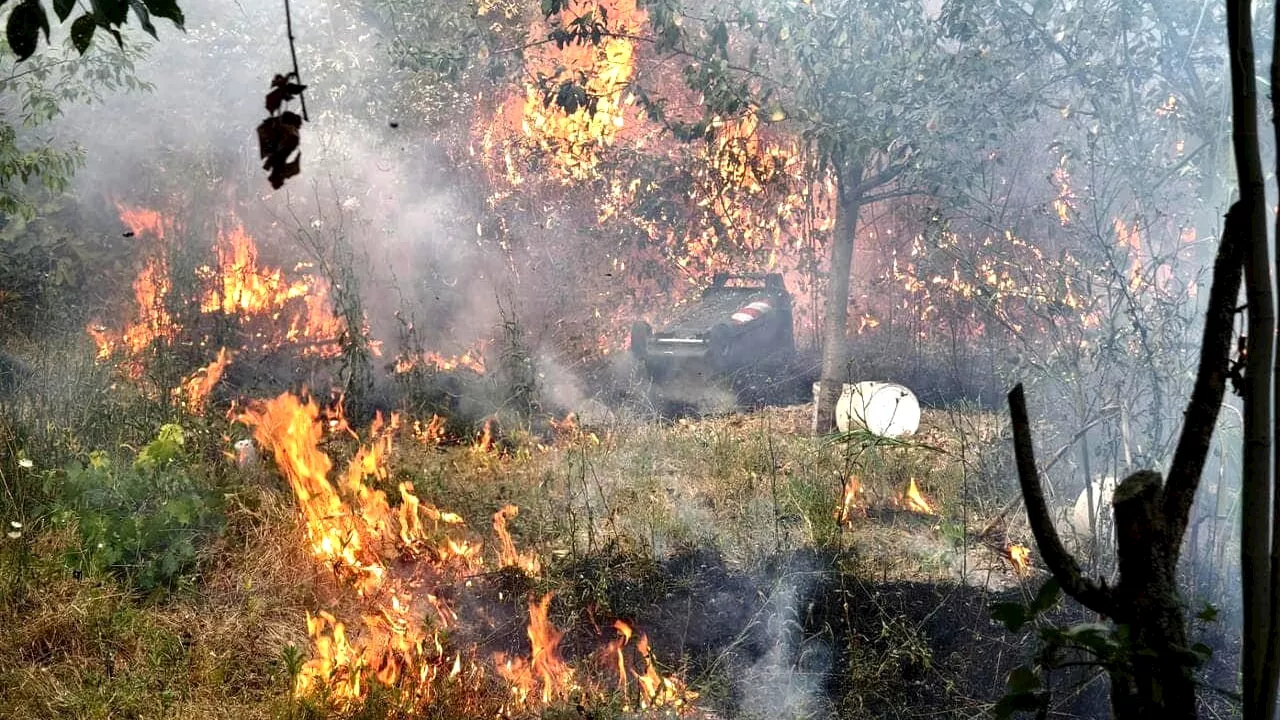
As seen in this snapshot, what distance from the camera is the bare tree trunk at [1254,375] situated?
0.90 m

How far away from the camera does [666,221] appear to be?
836cm

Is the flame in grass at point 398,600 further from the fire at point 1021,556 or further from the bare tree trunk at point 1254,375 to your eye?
the bare tree trunk at point 1254,375

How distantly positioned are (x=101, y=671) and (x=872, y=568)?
3507 millimetres

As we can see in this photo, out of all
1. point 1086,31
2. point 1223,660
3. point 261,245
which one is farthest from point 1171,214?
point 261,245

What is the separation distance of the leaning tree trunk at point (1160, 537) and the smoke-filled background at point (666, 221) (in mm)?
2858

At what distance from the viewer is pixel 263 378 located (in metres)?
7.60

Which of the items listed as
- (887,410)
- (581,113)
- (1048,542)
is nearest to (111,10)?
(1048,542)

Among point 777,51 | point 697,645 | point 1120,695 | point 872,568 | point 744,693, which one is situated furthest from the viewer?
point 777,51

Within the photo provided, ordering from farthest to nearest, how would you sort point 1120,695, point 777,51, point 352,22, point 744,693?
point 352,22, point 777,51, point 744,693, point 1120,695

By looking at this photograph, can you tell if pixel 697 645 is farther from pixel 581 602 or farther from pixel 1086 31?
pixel 1086 31

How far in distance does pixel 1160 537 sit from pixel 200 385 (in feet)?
24.1

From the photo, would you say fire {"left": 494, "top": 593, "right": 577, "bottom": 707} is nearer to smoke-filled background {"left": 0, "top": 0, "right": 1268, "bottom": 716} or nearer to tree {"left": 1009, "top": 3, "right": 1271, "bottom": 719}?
smoke-filled background {"left": 0, "top": 0, "right": 1268, "bottom": 716}

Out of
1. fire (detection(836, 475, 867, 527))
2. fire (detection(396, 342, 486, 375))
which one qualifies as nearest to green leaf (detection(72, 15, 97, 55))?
fire (detection(836, 475, 867, 527))

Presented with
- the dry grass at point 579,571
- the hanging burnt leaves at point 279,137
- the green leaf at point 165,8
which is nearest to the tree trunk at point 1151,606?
the hanging burnt leaves at point 279,137
